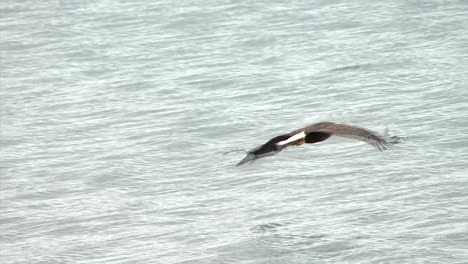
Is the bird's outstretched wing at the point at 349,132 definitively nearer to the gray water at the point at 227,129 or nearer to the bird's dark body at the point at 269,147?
the bird's dark body at the point at 269,147

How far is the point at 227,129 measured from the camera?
15727 millimetres

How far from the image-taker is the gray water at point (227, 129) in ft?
39.8

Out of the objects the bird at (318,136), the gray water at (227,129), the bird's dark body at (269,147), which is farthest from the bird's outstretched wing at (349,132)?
the gray water at (227,129)

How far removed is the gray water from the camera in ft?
39.8

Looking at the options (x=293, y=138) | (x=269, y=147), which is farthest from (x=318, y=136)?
(x=269, y=147)

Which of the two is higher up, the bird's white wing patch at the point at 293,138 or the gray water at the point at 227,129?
the bird's white wing patch at the point at 293,138

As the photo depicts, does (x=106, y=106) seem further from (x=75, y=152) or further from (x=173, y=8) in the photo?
(x=173, y=8)

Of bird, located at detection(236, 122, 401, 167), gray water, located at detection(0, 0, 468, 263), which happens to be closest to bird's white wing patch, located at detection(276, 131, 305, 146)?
bird, located at detection(236, 122, 401, 167)

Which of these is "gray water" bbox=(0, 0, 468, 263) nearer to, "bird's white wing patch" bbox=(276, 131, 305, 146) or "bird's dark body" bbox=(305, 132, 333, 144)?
"bird's dark body" bbox=(305, 132, 333, 144)

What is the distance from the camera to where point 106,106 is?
1719 centimetres

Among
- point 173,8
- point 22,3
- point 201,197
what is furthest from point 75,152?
point 22,3

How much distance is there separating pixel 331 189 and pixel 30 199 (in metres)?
2.92

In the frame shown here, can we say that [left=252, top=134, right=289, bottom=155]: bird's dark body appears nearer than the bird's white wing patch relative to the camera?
Yes

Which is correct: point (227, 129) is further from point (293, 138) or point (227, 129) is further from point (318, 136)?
point (293, 138)
